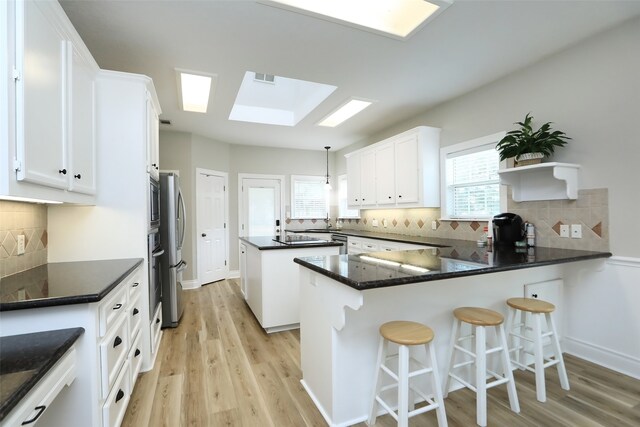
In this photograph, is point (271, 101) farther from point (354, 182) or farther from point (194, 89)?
Result: point (354, 182)

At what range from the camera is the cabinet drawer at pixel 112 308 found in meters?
1.44

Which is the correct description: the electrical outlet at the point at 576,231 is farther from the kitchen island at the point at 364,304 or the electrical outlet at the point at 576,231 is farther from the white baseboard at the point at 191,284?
the white baseboard at the point at 191,284

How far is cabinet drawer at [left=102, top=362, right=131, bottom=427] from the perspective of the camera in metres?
1.45

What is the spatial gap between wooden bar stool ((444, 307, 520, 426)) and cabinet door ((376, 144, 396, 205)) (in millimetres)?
2528

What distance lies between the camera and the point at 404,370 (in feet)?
4.91

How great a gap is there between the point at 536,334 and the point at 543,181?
1493 millimetres

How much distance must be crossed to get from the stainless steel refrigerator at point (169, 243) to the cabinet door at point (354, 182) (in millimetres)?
2934

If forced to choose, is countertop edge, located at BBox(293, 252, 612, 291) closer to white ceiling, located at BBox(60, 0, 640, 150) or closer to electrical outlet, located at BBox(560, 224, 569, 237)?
electrical outlet, located at BBox(560, 224, 569, 237)

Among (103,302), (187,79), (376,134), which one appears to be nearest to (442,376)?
(103,302)

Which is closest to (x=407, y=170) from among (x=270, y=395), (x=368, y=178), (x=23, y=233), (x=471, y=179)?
(x=471, y=179)

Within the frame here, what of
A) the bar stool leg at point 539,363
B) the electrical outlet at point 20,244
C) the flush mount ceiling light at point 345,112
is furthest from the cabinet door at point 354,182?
the electrical outlet at point 20,244

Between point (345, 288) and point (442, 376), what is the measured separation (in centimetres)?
110

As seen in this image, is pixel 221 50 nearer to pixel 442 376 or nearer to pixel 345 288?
pixel 345 288

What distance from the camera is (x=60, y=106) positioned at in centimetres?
161
